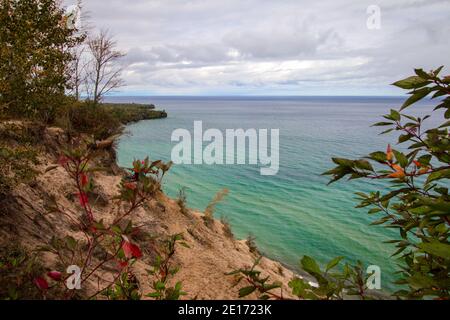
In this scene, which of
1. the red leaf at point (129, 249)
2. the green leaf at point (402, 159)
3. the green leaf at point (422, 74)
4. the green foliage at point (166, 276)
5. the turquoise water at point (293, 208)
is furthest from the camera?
the turquoise water at point (293, 208)

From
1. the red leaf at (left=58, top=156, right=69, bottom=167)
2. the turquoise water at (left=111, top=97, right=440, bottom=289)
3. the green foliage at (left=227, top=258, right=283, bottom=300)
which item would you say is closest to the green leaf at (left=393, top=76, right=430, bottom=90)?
the green foliage at (left=227, top=258, right=283, bottom=300)

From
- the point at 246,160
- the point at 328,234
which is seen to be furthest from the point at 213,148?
the point at 328,234

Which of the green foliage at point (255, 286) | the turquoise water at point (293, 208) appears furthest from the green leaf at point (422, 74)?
the turquoise water at point (293, 208)

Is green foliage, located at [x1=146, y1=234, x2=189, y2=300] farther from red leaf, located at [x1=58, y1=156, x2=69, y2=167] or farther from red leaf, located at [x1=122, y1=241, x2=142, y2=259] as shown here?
red leaf, located at [x1=58, y1=156, x2=69, y2=167]

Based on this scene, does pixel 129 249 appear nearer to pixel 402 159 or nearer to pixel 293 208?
pixel 402 159

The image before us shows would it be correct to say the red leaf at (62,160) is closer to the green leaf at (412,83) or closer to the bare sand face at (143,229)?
the bare sand face at (143,229)

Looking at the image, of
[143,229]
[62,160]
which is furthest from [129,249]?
[143,229]

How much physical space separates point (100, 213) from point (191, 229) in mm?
3871

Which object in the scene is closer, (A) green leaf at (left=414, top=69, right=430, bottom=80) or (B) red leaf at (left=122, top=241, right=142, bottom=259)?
(A) green leaf at (left=414, top=69, right=430, bottom=80)

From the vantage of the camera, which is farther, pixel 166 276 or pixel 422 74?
pixel 166 276

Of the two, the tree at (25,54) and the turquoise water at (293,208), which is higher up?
the tree at (25,54)

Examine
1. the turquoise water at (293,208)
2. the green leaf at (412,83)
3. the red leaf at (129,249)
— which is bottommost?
the turquoise water at (293,208)

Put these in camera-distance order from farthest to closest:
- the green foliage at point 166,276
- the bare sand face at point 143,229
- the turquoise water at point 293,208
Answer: the turquoise water at point 293,208, the bare sand face at point 143,229, the green foliage at point 166,276

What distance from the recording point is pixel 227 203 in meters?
21.0
